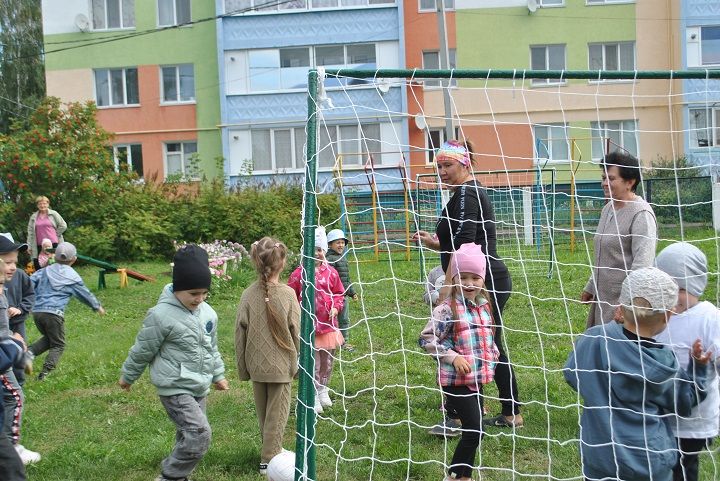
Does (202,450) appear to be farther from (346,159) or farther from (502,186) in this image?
(346,159)

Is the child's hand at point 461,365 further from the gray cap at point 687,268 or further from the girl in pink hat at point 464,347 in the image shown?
the gray cap at point 687,268

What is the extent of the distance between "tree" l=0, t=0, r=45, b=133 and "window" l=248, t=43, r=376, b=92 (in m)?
13.9

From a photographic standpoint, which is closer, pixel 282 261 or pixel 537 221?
pixel 282 261

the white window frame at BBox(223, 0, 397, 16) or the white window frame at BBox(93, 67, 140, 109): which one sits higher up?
the white window frame at BBox(223, 0, 397, 16)

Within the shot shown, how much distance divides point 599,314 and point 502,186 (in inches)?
397

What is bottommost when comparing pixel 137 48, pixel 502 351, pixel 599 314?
pixel 502 351

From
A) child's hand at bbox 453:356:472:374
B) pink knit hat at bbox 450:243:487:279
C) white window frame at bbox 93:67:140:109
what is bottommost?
child's hand at bbox 453:356:472:374

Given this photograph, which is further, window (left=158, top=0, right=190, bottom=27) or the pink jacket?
window (left=158, top=0, right=190, bottom=27)

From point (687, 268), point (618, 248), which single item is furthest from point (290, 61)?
point (687, 268)

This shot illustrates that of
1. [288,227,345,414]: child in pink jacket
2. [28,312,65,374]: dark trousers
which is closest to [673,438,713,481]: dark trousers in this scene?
[288,227,345,414]: child in pink jacket

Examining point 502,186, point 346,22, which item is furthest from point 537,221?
point 346,22

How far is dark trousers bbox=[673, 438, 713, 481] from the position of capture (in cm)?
358

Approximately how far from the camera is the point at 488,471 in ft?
15.2

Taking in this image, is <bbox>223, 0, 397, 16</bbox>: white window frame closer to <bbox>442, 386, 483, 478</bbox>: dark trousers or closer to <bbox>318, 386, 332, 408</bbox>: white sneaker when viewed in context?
<bbox>318, 386, 332, 408</bbox>: white sneaker
